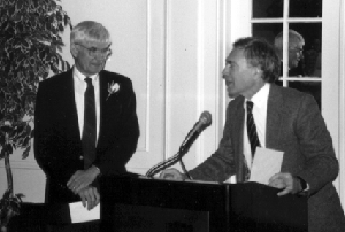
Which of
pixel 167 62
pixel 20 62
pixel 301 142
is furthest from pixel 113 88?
pixel 301 142

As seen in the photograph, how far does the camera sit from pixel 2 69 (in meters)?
4.08

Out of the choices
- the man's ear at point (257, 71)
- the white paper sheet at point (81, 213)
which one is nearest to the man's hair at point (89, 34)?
the man's ear at point (257, 71)

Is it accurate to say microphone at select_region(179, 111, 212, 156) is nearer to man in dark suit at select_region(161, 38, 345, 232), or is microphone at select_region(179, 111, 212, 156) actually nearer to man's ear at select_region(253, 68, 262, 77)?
man in dark suit at select_region(161, 38, 345, 232)

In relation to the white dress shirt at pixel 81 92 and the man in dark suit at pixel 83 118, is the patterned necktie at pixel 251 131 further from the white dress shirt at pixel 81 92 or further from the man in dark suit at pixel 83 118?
the white dress shirt at pixel 81 92

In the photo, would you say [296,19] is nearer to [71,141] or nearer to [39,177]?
[71,141]

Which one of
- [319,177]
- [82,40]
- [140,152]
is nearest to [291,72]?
[140,152]

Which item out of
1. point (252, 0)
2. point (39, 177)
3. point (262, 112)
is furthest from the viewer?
point (39, 177)

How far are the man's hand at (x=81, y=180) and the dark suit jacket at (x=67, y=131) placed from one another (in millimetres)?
612

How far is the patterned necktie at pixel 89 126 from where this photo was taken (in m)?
3.48

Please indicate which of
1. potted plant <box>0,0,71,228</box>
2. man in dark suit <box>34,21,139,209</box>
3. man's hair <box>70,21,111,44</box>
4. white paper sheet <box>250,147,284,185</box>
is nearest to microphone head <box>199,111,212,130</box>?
white paper sheet <box>250,147,284,185</box>

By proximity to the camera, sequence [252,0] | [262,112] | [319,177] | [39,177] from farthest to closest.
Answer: [39,177], [252,0], [262,112], [319,177]

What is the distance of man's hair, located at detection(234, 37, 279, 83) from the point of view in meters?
2.54

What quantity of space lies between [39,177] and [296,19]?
6.91ft

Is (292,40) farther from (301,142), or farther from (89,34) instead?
(301,142)
